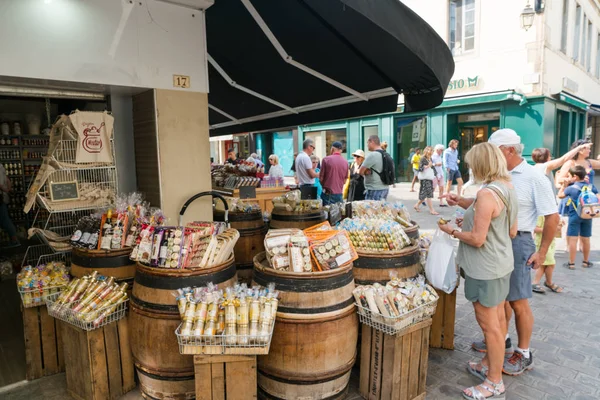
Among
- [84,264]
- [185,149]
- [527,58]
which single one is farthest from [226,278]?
[527,58]

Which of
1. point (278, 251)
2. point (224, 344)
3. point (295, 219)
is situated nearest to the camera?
point (224, 344)

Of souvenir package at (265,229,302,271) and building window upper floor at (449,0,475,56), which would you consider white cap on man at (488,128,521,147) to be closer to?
souvenir package at (265,229,302,271)

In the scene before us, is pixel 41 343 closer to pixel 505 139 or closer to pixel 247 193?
pixel 247 193

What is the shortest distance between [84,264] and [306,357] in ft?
5.92

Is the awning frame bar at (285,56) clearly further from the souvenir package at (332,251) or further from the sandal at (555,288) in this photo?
the sandal at (555,288)

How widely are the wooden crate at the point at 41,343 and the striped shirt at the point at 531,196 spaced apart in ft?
12.7

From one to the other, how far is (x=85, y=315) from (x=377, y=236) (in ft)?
7.18

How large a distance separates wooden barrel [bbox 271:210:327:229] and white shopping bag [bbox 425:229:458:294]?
135 cm

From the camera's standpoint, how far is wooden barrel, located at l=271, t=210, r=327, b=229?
4176 millimetres

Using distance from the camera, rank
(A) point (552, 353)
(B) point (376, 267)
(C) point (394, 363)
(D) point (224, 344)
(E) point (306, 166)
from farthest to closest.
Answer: (E) point (306, 166)
(A) point (552, 353)
(B) point (376, 267)
(C) point (394, 363)
(D) point (224, 344)

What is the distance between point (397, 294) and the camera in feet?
9.12

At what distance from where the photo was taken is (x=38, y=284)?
307cm

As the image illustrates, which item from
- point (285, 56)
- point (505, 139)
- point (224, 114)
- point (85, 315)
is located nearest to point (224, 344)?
point (85, 315)

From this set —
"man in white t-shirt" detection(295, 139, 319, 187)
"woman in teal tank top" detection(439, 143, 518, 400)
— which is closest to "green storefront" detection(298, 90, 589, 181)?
"man in white t-shirt" detection(295, 139, 319, 187)
